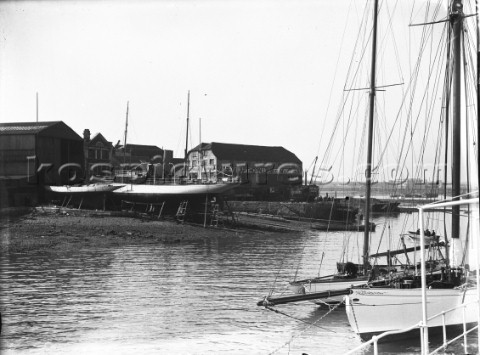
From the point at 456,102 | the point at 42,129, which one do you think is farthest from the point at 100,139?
the point at 456,102

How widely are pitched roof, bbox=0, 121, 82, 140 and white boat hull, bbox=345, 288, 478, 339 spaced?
121 feet

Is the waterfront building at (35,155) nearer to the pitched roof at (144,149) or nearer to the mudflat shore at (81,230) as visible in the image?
the mudflat shore at (81,230)

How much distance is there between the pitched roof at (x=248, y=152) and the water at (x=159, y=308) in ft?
171

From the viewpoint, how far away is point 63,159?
52781mm

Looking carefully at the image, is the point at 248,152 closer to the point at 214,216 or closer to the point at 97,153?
the point at 97,153

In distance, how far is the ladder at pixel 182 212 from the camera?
52.2 m

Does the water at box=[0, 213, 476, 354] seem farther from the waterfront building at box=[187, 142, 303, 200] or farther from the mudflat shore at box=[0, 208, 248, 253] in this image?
the waterfront building at box=[187, 142, 303, 200]

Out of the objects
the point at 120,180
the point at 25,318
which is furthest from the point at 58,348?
the point at 120,180

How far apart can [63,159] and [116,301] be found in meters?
34.0

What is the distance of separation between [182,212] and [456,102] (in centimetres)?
4006

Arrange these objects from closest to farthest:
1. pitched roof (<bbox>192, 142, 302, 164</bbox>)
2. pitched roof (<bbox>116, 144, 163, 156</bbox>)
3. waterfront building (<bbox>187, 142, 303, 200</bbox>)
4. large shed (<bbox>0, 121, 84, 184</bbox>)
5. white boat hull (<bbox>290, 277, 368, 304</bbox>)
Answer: white boat hull (<bbox>290, 277, 368, 304</bbox>) → large shed (<bbox>0, 121, 84, 184</bbox>) → waterfront building (<bbox>187, 142, 303, 200</bbox>) → pitched roof (<bbox>192, 142, 302, 164</bbox>) → pitched roof (<bbox>116, 144, 163, 156</bbox>)

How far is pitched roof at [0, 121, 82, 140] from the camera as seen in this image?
46.9 meters

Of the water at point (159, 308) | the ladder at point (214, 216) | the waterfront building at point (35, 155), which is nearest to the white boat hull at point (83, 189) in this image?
the waterfront building at point (35, 155)

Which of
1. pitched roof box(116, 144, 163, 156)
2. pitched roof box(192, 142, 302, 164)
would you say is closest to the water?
pitched roof box(192, 142, 302, 164)
